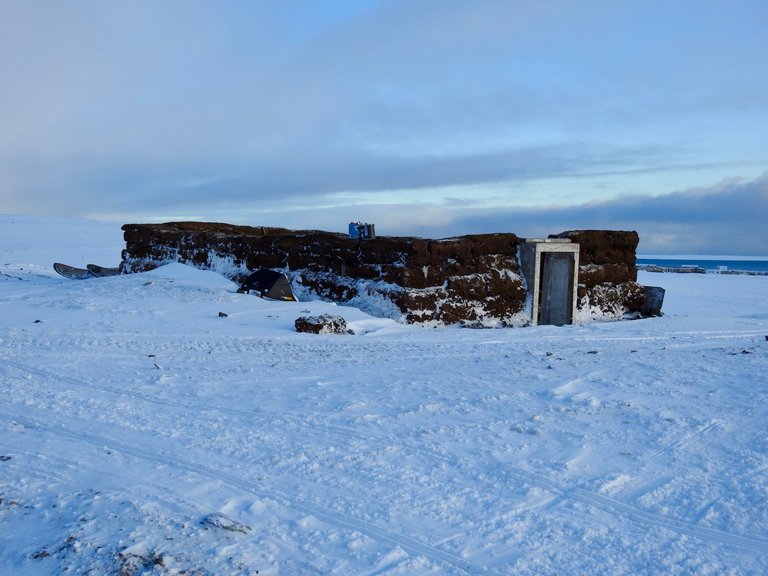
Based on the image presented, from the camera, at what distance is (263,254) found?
1244cm

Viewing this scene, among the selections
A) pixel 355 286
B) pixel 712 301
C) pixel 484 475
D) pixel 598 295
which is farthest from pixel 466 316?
pixel 712 301

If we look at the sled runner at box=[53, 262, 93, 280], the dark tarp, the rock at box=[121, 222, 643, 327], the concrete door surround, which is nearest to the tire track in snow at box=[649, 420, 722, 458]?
the rock at box=[121, 222, 643, 327]

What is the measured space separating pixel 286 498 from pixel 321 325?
17.8 feet

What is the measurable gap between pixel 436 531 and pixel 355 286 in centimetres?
787

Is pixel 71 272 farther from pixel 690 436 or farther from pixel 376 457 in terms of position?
pixel 690 436

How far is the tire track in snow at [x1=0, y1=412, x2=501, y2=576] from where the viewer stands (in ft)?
9.56

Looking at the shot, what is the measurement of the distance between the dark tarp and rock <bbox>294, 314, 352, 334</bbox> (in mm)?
2231

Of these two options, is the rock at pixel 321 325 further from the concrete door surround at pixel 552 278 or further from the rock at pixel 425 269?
the concrete door surround at pixel 552 278

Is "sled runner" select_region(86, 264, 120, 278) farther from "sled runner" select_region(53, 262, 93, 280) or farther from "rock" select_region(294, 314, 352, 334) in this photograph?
"rock" select_region(294, 314, 352, 334)

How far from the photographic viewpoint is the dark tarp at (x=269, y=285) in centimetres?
1111

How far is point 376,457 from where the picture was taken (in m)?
4.03

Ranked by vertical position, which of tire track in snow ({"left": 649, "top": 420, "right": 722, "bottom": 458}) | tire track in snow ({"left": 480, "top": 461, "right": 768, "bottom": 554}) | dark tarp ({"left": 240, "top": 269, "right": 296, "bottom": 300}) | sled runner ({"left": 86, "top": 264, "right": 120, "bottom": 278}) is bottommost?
tire track in snow ({"left": 480, "top": 461, "right": 768, "bottom": 554})

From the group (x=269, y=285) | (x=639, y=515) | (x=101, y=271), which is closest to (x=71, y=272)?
(x=101, y=271)

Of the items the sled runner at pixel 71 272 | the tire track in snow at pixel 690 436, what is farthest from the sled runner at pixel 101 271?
the tire track in snow at pixel 690 436
